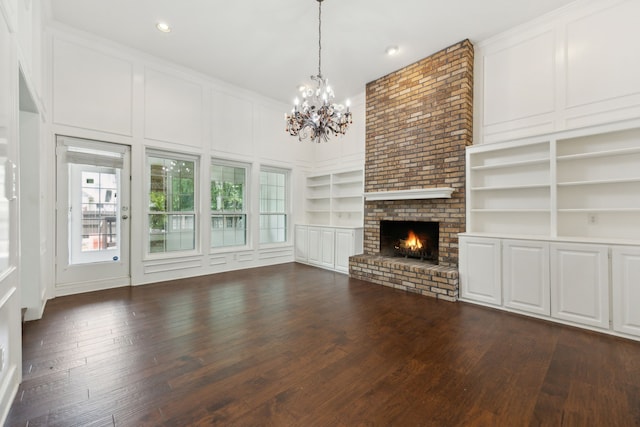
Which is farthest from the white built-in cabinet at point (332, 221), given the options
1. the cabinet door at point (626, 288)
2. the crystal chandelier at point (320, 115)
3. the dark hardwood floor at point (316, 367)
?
the cabinet door at point (626, 288)

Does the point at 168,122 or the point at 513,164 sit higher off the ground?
the point at 168,122

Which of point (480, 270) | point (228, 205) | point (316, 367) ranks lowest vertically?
point (316, 367)

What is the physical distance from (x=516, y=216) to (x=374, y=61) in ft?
10.5

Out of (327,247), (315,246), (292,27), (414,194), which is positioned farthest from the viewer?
(315,246)

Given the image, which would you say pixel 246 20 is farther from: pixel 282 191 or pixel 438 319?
pixel 438 319

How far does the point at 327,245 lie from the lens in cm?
589

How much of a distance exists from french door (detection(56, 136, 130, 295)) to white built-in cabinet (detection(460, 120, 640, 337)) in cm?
514

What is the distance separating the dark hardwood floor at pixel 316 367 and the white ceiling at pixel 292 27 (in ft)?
12.1

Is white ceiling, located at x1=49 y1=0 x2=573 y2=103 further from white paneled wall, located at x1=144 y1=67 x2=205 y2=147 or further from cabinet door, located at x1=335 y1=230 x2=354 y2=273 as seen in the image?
cabinet door, located at x1=335 y1=230 x2=354 y2=273

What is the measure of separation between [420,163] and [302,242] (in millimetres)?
3133

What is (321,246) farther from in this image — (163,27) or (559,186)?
(163,27)

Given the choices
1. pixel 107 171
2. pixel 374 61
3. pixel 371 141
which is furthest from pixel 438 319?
pixel 107 171

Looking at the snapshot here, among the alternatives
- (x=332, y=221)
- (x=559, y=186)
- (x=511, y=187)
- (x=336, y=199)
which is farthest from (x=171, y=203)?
(x=559, y=186)

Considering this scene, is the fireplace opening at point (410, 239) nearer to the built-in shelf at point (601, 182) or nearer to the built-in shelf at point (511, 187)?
the built-in shelf at point (511, 187)
